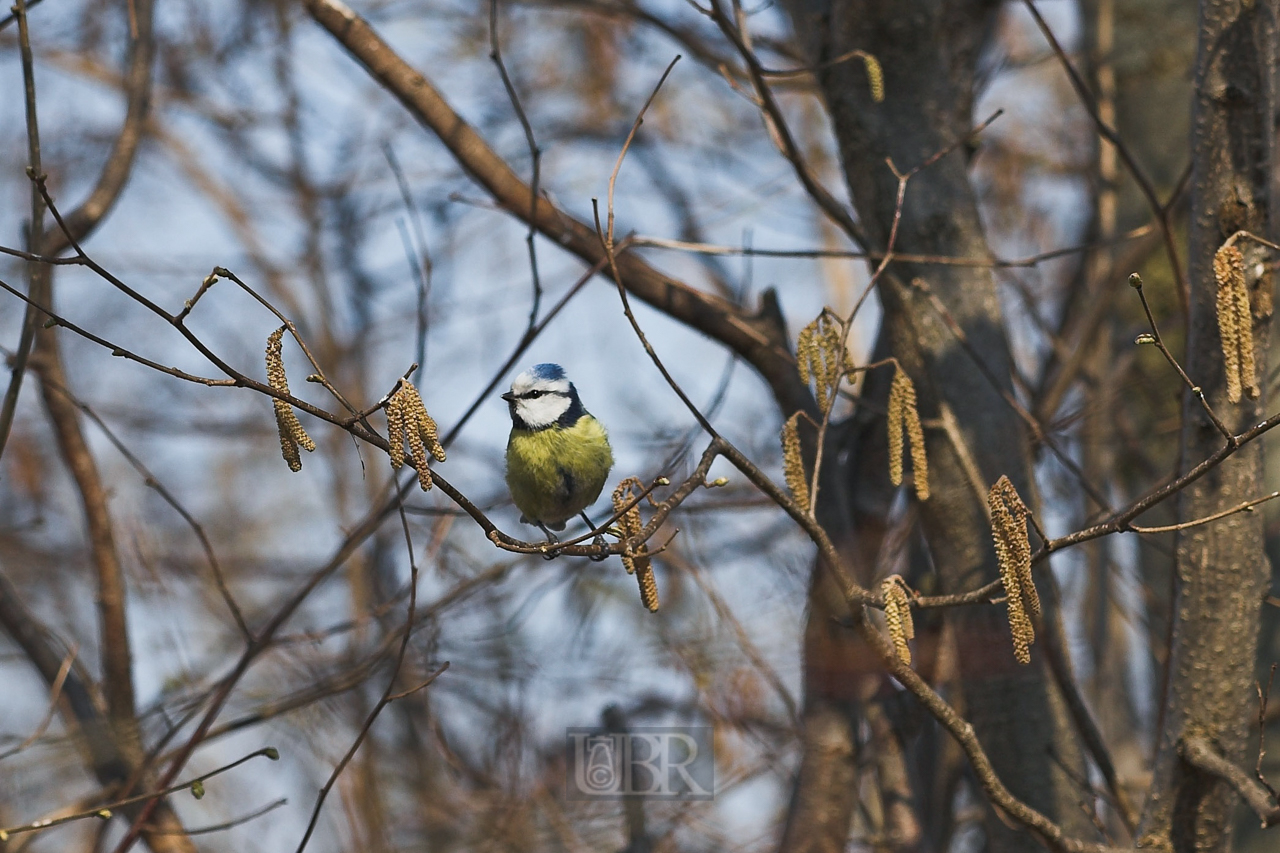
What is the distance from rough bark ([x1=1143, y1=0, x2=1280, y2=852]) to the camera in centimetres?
197

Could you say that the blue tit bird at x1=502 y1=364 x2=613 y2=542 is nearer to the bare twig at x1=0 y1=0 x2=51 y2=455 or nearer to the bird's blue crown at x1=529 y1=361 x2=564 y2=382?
the bird's blue crown at x1=529 y1=361 x2=564 y2=382

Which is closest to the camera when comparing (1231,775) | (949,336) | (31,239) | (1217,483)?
(1231,775)

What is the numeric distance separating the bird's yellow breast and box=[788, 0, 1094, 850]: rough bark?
87 centimetres

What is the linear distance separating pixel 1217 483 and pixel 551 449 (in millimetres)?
1246

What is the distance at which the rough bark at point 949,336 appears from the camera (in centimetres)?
246

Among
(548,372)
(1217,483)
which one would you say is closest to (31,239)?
(548,372)

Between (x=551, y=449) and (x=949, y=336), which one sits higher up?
(x=949, y=336)

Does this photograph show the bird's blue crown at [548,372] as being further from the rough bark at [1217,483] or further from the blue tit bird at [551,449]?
the rough bark at [1217,483]

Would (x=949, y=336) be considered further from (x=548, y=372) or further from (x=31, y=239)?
(x=31, y=239)

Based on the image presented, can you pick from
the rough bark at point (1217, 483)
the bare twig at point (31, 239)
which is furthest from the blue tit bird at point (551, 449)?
the rough bark at point (1217, 483)

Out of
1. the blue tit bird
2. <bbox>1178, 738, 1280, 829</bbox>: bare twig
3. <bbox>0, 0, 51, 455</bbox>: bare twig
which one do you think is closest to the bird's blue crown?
the blue tit bird

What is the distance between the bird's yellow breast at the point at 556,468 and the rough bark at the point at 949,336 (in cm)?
87

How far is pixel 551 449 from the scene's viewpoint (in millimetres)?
2191

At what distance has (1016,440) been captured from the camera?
258 cm
